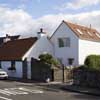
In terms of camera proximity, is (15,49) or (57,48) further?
(57,48)

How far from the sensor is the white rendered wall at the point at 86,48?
46.4 m

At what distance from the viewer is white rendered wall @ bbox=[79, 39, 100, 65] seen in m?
46.4

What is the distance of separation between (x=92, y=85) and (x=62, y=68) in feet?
27.7

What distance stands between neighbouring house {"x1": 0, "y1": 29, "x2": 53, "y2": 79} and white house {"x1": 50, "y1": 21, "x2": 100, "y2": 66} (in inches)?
59.5

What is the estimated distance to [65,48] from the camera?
47.6 meters

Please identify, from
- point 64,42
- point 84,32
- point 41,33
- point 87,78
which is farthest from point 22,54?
point 87,78

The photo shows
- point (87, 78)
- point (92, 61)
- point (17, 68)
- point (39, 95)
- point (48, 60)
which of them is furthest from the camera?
point (17, 68)

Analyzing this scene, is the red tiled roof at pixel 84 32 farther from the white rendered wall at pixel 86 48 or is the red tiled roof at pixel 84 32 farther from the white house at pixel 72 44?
the white rendered wall at pixel 86 48

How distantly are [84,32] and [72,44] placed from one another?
4.47m

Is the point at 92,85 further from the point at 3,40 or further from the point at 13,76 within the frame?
the point at 3,40

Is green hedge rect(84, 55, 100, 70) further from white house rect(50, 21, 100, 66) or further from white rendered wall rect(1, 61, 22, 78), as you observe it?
white rendered wall rect(1, 61, 22, 78)

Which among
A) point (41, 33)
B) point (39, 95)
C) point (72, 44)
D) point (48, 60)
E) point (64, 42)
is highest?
point (41, 33)

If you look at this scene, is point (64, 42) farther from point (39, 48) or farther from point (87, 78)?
point (87, 78)

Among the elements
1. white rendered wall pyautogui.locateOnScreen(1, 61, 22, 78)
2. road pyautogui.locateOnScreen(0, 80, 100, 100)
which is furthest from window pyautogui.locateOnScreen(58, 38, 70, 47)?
road pyautogui.locateOnScreen(0, 80, 100, 100)
